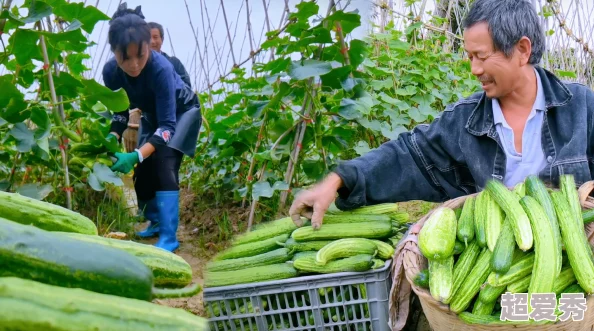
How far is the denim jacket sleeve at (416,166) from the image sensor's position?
7.64 feet

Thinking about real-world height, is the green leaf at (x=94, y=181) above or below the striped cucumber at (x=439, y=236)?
above

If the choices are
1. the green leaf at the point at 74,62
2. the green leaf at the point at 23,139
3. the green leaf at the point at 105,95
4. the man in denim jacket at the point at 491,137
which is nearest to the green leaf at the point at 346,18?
the man in denim jacket at the point at 491,137

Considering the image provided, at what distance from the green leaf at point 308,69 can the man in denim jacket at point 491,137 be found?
0.48 m

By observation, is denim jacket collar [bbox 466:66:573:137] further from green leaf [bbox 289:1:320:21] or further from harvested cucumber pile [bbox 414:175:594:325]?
green leaf [bbox 289:1:320:21]

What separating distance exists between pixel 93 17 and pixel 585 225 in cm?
211

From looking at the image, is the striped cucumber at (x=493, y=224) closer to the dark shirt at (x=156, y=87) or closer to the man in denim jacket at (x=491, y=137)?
the man in denim jacket at (x=491, y=137)

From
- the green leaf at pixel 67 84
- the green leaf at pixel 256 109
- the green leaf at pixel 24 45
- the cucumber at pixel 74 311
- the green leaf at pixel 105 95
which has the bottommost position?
the cucumber at pixel 74 311

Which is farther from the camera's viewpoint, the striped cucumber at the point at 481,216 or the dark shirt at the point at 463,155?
the dark shirt at the point at 463,155

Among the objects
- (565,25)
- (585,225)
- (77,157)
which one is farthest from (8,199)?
(565,25)

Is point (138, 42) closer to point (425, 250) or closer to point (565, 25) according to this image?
point (425, 250)

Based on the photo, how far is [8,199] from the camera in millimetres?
1147

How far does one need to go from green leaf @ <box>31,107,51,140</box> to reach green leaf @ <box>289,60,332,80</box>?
3.61 ft

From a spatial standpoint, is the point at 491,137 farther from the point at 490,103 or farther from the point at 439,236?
the point at 439,236

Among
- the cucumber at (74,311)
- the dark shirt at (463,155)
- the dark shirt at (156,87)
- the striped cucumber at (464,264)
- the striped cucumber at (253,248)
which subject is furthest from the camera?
the dark shirt at (156,87)
